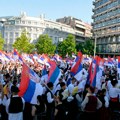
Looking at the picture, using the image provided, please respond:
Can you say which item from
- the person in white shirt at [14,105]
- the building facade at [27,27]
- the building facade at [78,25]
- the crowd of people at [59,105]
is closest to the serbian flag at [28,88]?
the crowd of people at [59,105]

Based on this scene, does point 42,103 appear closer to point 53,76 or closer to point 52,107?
point 52,107

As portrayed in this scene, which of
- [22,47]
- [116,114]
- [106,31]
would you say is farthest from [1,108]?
[106,31]

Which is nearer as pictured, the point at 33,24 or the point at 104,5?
the point at 104,5

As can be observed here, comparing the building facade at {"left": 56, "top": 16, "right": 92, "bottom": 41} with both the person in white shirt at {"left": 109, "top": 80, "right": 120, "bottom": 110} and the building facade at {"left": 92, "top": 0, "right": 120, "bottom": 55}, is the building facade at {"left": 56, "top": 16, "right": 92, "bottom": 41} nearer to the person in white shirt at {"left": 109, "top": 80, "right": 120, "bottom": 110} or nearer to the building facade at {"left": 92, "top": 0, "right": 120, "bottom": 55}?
the building facade at {"left": 92, "top": 0, "right": 120, "bottom": 55}

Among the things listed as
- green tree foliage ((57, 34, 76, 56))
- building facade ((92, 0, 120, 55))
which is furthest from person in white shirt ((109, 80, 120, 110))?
green tree foliage ((57, 34, 76, 56))

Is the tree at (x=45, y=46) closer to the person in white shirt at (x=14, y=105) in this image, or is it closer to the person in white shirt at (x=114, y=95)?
the person in white shirt at (x=114, y=95)

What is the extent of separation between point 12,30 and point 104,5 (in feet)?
126

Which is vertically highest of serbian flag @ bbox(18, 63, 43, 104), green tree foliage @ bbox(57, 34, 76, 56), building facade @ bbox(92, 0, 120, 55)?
building facade @ bbox(92, 0, 120, 55)

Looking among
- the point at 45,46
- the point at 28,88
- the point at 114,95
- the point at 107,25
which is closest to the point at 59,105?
the point at 28,88

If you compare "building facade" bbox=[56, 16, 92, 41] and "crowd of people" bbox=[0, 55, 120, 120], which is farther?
"building facade" bbox=[56, 16, 92, 41]

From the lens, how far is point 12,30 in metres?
118

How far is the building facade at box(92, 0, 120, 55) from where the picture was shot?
Result: 287 feet

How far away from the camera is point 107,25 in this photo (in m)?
92.6

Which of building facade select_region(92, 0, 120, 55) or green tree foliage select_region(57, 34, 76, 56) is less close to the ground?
building facade select_region(92, 0, 120, 55)
